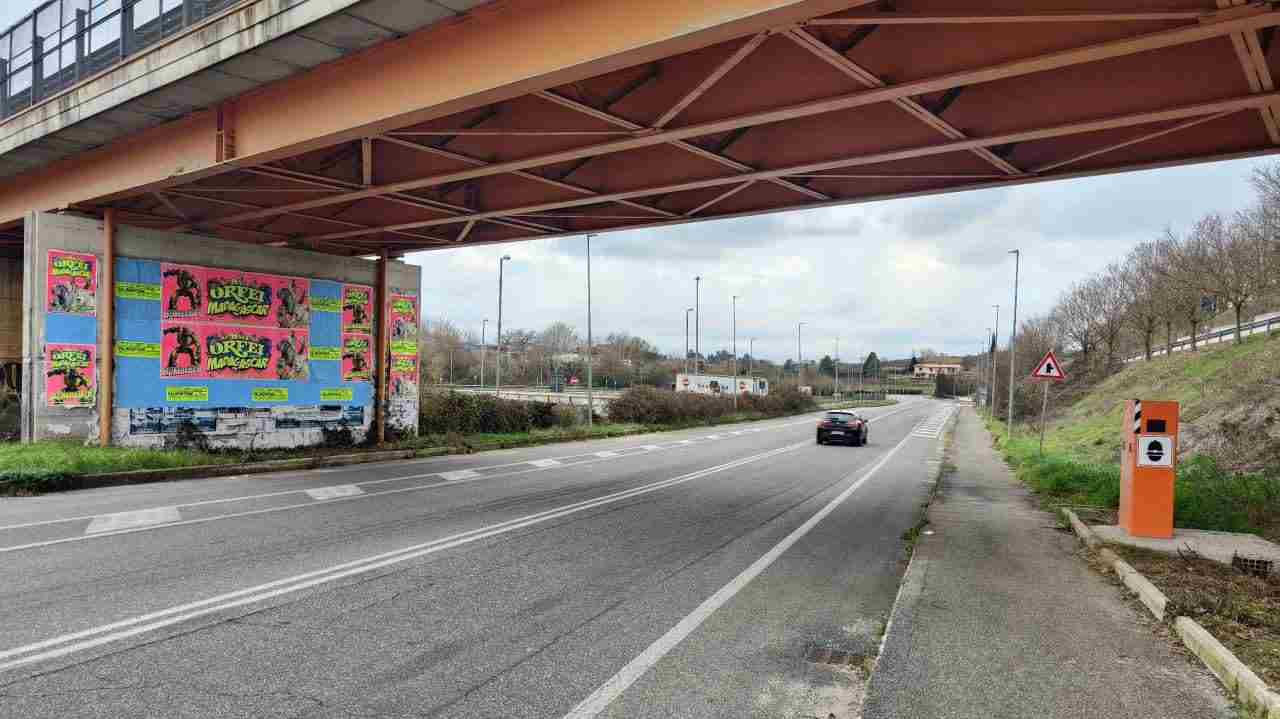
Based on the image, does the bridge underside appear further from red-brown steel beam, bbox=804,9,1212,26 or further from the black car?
the black car

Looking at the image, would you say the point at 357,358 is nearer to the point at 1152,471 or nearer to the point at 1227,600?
the point at 1152,471

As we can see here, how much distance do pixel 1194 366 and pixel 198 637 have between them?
3987cm

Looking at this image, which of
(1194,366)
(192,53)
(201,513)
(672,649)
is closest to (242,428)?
(201,513)

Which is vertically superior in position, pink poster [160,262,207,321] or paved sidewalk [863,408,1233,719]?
pink poster [160,262,207,321]

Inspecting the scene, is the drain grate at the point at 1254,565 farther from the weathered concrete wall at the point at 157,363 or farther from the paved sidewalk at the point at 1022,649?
the weathered concrete wall at the point at 157,363

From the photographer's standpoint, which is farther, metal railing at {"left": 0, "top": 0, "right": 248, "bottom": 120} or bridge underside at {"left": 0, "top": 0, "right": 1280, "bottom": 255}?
metal railing at {"left": 0, "top": 0, "right": 248, "bottom": 120}

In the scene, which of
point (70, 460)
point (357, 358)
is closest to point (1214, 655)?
point (70, 460)

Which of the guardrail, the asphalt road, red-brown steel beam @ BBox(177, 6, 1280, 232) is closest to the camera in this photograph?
the asphalt road

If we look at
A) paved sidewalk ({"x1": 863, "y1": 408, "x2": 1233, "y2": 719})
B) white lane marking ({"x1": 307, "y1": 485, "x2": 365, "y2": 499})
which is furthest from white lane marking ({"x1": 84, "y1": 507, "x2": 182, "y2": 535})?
paved sidewalk ({"x1": 863, "y1": 408, "x2": 1233, "y2": 719})

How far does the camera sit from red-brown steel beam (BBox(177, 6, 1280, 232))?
238 inches

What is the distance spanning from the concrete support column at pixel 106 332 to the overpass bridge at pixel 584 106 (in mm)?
92

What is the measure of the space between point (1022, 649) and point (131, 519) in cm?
971

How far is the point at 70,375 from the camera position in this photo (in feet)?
46.3

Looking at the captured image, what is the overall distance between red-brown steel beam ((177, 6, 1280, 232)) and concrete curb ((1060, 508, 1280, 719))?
4747mm
